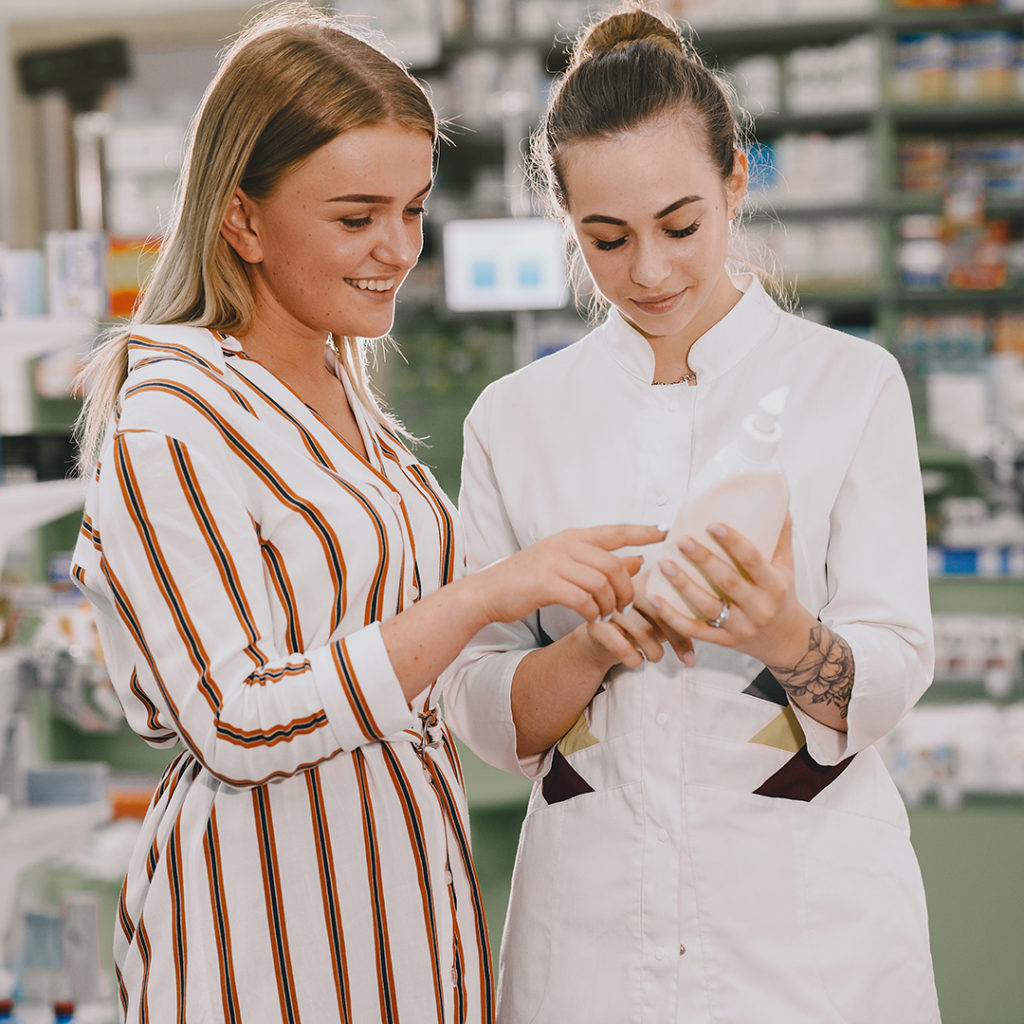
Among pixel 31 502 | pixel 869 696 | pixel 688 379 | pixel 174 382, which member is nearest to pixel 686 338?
pixel 688 379

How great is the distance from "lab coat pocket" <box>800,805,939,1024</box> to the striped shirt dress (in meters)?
0.36

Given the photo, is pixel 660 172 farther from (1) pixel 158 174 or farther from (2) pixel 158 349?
(1) pixel 158 174

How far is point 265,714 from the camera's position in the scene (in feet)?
Result: 3.65

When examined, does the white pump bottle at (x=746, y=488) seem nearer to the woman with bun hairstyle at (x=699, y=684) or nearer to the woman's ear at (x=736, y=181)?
the woman with bun hairstyle at (x=699, y=684)

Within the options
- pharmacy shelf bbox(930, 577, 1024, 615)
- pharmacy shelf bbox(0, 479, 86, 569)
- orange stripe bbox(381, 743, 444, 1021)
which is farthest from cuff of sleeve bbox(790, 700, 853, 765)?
pharmacy shelf bbox(930, 577, 1024, 615)

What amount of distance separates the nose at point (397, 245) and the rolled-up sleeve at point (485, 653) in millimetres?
224

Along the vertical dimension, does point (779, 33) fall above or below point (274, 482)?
above

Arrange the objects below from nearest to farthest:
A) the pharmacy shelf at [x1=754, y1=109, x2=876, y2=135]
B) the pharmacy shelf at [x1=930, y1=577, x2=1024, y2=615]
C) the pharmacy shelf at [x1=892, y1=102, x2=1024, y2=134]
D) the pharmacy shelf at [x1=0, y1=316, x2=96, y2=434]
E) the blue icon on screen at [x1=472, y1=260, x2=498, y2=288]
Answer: the pharmacy shelf at [x1=0, y1=316, x2=96, y2=434] < the pharmacy shelf at [x1=930, y1=577, x2=1024, y2=615] < the pharmacy shelf at [x1=892, y1=102, x2=1024, y2=134] < the pharmacy shelf at [x1=754, y1=109, x2=876, y2=135] < the blue icon on screen at [x1=472, y1=260, x2=498, y2=288]

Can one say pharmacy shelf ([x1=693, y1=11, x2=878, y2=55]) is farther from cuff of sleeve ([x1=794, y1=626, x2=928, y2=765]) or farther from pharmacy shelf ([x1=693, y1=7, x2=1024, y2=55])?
cuff of sleeve ([x1=794, y1=626, x2=928, y2=765])

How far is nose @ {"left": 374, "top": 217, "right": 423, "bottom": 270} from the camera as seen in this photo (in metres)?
1.32

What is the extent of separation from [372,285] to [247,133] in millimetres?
201

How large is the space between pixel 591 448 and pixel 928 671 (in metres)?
0.44

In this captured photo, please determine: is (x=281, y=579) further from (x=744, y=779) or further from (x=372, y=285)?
(x=744, y=779)

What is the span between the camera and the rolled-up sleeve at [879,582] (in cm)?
125
